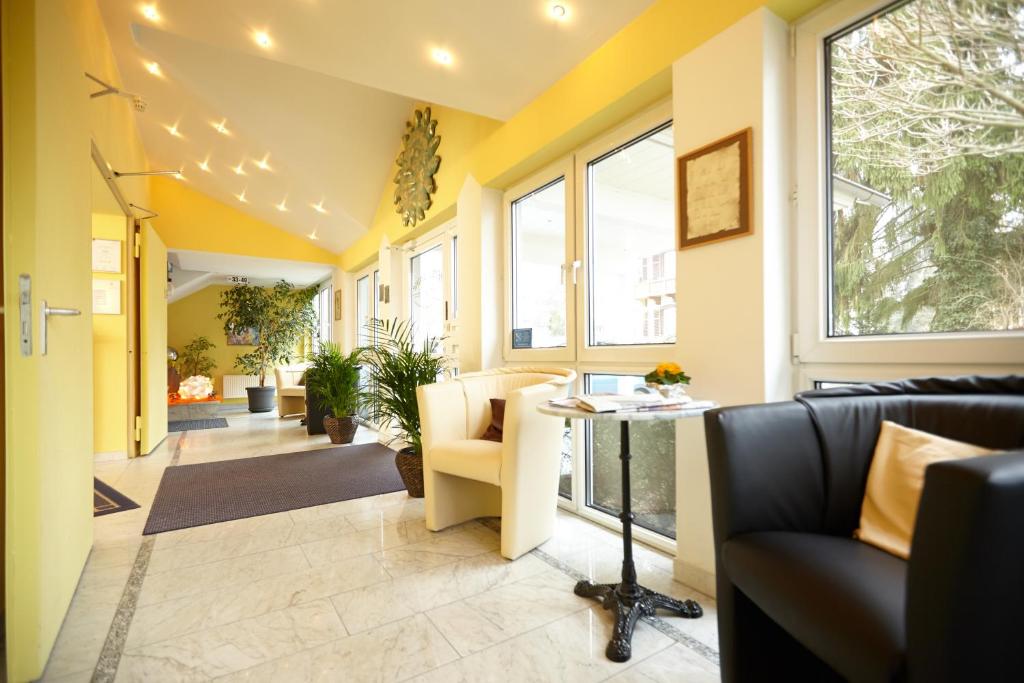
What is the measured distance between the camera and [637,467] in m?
2.75

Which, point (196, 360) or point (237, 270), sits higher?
point (237, 270)

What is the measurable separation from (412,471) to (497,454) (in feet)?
3.82

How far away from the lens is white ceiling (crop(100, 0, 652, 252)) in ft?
8.68

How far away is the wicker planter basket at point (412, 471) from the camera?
3.31 m

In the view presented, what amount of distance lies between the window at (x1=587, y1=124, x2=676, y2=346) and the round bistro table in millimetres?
901

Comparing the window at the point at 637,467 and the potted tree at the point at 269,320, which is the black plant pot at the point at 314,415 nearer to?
the potted tree at the point at 269,320

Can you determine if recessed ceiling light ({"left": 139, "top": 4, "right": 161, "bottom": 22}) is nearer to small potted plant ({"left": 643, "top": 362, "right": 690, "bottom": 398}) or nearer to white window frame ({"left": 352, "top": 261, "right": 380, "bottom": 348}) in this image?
white window frame ({"left": 352, "top": 261, "right": 380, "bottom": 348})

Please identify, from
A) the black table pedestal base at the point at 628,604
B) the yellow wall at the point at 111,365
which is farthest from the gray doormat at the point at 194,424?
the black table pedestal base at the point at 628,604

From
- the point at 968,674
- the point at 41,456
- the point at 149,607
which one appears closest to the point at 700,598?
the point at 968,674

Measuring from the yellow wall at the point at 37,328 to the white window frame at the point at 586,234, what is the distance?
2.34 metres

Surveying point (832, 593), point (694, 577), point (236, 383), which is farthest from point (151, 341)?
point (236, 383)

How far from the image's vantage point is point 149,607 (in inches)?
75.7

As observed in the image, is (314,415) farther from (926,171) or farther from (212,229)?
(926,171)

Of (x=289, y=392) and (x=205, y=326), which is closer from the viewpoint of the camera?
(x=289, y=392)
